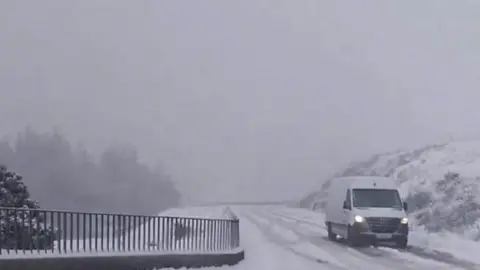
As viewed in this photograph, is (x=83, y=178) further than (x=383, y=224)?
Yes

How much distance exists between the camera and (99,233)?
14.4 meters

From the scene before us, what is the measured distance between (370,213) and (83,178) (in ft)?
307

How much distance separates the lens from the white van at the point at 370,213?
2738 cm

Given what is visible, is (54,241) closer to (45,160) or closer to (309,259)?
(309,259)

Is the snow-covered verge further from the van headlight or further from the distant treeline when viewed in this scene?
the distant treeline

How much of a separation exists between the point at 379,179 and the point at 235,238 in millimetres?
9953

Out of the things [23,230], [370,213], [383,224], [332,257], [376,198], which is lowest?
[332,257]

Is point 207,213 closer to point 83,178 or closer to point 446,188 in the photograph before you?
point 446,188

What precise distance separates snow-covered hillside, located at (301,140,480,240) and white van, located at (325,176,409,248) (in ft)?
13.8

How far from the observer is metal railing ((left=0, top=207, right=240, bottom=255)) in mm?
12664

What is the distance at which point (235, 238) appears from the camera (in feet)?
68.4

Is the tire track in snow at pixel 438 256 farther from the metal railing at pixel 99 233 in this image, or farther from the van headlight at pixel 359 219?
the metal railing at pixel 99 233

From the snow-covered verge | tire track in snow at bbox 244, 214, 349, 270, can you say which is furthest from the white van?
the snow-covered verge

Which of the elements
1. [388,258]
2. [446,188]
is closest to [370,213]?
[388,258]
